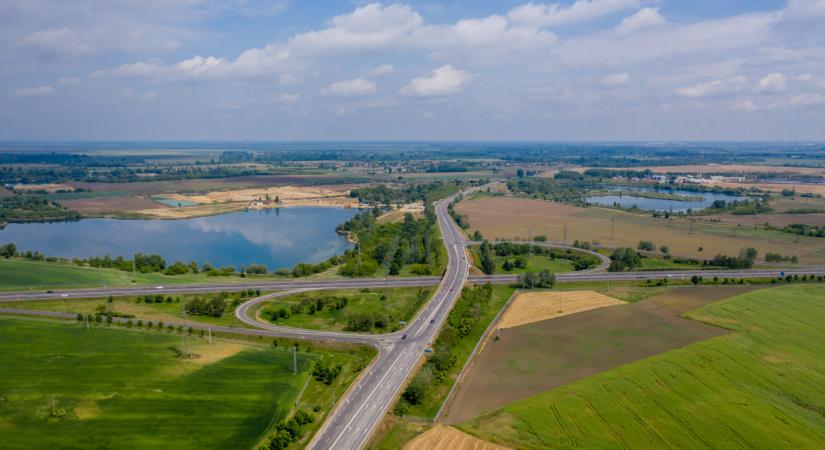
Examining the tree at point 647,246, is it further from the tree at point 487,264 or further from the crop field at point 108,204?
the crop field at point 108,204

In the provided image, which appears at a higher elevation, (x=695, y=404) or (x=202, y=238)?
(x=202, y=238)

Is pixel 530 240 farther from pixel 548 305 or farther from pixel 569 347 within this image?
pixel 569 347

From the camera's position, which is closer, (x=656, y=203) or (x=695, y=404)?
(x=695, y=404)

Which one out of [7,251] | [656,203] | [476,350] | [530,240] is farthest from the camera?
[656,203]

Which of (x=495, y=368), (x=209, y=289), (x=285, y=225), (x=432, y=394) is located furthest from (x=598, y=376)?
(x=285, y=225)

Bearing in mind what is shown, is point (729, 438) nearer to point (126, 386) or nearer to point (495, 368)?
point (495, 368)

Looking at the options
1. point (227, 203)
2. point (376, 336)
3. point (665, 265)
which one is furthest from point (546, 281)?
point (227, 203)

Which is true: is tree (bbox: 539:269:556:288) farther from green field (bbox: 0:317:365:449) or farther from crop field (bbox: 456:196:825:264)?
crop field (bbox: 456:196:825:264)
